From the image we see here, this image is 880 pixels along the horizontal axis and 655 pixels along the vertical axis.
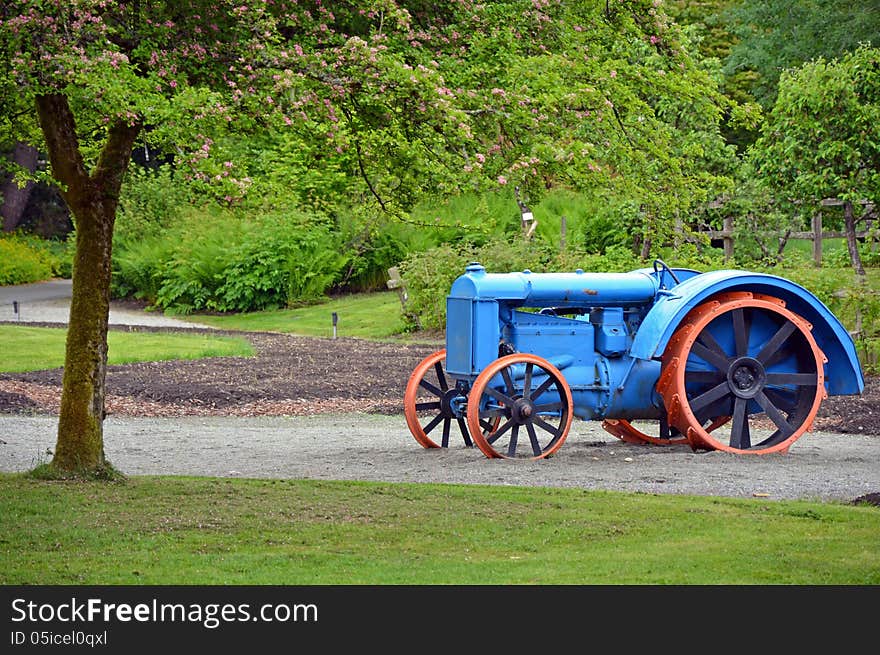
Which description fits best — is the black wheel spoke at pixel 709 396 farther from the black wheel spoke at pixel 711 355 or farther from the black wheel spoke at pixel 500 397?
the black wheel spoke at pixel 500 397

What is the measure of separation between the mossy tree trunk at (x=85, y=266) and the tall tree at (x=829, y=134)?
15.7m

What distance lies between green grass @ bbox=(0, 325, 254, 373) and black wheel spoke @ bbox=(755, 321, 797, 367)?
1034 cm

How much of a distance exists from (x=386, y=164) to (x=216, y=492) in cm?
228

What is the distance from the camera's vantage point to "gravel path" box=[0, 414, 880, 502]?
888cm

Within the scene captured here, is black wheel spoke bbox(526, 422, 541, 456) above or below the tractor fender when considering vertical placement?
below

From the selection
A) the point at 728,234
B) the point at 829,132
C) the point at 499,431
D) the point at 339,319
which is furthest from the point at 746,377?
the point at 339,319

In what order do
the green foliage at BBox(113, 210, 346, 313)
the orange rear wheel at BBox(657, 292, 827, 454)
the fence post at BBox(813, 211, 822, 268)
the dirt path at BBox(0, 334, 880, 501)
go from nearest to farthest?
the dirt path at BBox(0, 334, 880, 501)
the orange rear wheel at BBox(657, 292, 827, 454)
the fence post at BBox(813, 211, 822, 268)
the green foliage at BBox(113, 210, 346, 313)

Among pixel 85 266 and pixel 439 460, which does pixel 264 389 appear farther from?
pixel 85 266

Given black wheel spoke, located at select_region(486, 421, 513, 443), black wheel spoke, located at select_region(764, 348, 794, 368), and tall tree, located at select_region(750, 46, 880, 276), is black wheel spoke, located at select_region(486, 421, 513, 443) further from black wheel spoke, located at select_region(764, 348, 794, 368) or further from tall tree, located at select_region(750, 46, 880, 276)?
tall tree, located at select_region(750, 46, 880, 276)

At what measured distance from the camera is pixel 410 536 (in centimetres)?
683

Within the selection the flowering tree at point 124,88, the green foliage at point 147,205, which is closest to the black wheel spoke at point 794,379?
the flowering tree at point 124,88

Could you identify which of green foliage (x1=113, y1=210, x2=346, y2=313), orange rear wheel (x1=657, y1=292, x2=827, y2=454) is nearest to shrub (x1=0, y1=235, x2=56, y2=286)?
→ green foliage (x1=113, y1=210, x2=346, y2=313)

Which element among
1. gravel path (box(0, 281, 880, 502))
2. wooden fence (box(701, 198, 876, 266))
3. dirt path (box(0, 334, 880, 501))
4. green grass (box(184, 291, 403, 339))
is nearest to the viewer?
gravel path (box(0, 281, 880, 502))
